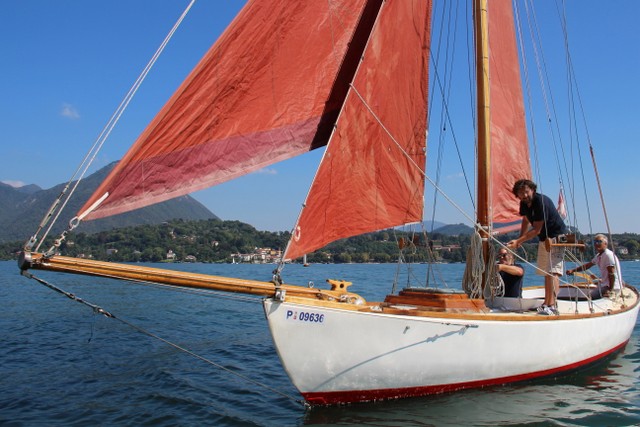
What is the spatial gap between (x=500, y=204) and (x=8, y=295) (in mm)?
23565

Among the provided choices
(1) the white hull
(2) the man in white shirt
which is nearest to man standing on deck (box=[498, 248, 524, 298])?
(1) the white hull

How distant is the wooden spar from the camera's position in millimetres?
5957

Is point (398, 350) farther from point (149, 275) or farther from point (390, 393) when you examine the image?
point (149, 275)

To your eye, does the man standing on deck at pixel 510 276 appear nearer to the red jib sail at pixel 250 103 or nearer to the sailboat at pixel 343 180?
the sailboat at pixel 343 180

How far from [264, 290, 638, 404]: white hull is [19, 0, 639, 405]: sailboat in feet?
0.06

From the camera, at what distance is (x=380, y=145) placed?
888 centimetres

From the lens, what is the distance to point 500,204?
1162 centimetres

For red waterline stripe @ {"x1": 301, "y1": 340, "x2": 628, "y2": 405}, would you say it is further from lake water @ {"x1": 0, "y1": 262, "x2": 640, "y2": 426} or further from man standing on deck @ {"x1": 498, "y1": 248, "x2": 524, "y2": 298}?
man standing on deck @ {"x1": 498, "y1": 248, "x2": 524, "y2": 298}

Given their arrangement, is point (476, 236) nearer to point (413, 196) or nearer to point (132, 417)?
point (413, 196)

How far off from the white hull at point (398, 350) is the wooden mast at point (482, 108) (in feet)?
8.10

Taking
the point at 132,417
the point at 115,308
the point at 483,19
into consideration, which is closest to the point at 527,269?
the point at 115,308

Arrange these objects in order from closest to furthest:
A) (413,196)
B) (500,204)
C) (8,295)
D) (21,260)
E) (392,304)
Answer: (21,260) < (392,304) < (413,196) < (500,204) < (8,295)

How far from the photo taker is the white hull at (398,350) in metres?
7.06

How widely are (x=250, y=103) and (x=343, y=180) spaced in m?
1.83
